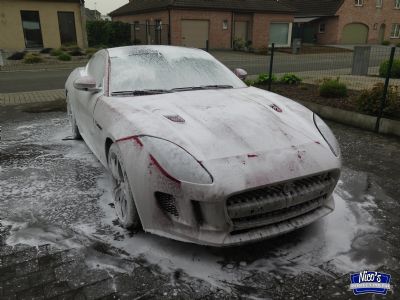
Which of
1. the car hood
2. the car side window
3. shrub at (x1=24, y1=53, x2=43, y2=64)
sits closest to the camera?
the car hood

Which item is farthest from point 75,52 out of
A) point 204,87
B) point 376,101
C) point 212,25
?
point 204,87

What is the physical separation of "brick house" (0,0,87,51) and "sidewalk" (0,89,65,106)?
14438 millimetres

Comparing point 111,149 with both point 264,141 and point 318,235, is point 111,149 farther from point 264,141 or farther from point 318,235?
point 318,235

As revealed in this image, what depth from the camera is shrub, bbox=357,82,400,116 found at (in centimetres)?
628

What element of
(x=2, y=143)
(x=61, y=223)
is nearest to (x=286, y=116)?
(x=61, y=223)

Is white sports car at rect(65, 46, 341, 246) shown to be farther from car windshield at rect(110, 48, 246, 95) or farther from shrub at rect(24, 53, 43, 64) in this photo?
shrub at rect(24, 53, 43, 64)

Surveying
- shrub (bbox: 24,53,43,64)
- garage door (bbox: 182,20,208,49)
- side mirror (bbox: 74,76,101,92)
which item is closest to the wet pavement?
side mirror (bbox: 74,76,101,92)

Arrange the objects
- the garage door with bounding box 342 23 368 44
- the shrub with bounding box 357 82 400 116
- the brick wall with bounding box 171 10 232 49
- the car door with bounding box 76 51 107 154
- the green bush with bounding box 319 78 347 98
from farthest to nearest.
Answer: the garage door with bounding box 342 23 368 44 < the brick wall with bounding box 171 10 232 49 < the green bush with bounding box 319 78 347 98 < the shrub with bounding box 357 82 400 116 < the car door with bounding box 76 51 107 154

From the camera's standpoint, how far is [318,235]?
10.1ft

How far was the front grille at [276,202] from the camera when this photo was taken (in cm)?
255

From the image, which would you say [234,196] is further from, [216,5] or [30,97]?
[216,5]

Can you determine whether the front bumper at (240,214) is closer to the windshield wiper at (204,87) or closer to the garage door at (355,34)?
the windshield wiper at (204,87)

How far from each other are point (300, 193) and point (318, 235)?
593 mm

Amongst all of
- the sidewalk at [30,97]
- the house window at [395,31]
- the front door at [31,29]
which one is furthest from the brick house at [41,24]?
the house window at [395,31]
